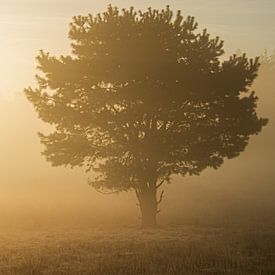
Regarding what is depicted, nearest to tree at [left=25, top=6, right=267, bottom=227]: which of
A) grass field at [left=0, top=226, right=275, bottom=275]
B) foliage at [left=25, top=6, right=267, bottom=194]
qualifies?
foliage at [left=25, top=6, right=267, bottom=194]

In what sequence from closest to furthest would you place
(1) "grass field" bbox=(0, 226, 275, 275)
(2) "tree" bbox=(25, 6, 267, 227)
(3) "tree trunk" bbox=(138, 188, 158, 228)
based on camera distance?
(1) "grass field" bbox=(0, 226, 275, 275) < (2) "tree" bbox=(25, 6, 267, 227) < (3) "tree trunk" bbox=(138, 188, 158, 228)

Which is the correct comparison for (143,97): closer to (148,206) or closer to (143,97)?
(143,97)

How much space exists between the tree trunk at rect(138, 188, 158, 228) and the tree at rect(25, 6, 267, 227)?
1274mm

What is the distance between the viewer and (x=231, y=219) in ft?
123

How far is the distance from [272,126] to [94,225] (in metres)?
57.0

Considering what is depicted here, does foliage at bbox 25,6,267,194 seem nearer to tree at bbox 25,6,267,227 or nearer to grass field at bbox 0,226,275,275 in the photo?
tree at bbox 25,6,267,227

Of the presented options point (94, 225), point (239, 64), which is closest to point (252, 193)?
point (94, 225)

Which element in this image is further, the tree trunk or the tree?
the tree trunk

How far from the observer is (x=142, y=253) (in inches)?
771

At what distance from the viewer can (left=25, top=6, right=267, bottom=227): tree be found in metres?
29.1

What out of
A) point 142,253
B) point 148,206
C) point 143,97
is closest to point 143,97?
point 143,97

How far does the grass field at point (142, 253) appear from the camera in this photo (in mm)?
16359

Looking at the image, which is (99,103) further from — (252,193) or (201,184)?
(201,184)

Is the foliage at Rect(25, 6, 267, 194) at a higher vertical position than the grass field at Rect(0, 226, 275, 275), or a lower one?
higher
